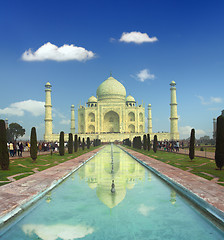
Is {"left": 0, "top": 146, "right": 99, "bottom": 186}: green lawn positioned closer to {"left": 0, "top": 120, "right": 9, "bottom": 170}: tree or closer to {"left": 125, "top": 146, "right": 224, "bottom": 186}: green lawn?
{"left": 0, "top": 120, "right": 9, "bottom": 170}: tree

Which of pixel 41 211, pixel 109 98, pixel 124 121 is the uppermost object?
pixel 109 98

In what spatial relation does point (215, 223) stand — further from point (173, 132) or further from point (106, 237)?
point (173, 132)

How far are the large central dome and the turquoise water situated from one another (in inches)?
1682

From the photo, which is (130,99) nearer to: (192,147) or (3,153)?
(192,147)

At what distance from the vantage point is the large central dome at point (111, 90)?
47.5 meters

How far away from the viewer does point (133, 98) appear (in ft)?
167

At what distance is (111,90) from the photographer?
47.6m

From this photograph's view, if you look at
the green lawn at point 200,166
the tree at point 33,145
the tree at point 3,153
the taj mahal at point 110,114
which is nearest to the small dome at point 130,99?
the taj mahal at point 110,114

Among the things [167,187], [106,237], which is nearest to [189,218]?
[106,237]

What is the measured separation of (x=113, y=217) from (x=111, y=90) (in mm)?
44661

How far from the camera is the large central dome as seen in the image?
1869 inches

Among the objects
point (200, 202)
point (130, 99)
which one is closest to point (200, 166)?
point (200, 202)

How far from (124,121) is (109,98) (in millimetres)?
5188

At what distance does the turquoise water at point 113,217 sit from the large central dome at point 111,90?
140ft
